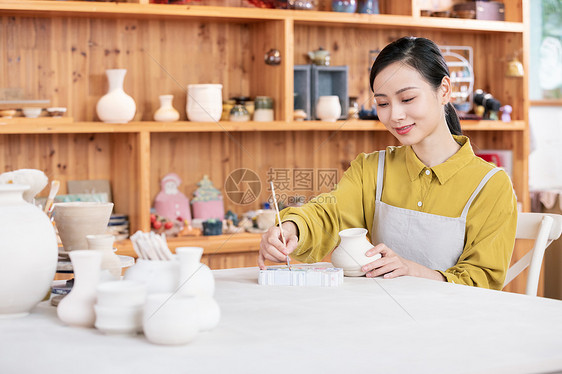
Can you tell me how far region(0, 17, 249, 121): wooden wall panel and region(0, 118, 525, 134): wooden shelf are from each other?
234 millimetres

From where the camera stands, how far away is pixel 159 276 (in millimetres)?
1200

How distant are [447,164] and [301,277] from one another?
631 mm

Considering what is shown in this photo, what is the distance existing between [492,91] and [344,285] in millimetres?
2852

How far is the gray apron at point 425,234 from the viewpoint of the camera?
1.89m

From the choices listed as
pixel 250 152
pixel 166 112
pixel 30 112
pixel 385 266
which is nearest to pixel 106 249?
pixel 385 266

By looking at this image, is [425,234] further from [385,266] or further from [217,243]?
[217,243]

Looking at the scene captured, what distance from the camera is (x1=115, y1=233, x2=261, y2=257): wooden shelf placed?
10.3ft

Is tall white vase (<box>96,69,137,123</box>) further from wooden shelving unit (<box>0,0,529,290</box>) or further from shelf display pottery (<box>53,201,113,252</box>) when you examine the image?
shelf display pottery (<box>53,201,113,252</box>)

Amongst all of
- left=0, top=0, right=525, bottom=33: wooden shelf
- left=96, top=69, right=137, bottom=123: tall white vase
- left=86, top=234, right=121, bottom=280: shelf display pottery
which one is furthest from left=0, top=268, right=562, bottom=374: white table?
left=0, top=0, right=525, bottom=33: wooden shelf

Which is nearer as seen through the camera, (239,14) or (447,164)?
(447,164)

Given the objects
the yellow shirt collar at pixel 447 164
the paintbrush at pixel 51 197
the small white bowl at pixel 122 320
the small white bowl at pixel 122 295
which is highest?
the yellow shirt collar at pixel 447 164

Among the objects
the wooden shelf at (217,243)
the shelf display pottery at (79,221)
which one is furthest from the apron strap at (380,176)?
the wooden shelf at (217,243)

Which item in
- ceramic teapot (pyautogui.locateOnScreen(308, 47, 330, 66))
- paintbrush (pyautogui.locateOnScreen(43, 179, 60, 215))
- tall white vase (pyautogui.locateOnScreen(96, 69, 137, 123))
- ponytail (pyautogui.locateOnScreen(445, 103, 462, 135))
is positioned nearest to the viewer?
paintbrush (pyautogui.locateOnScreen(43, 179, 60, 215))

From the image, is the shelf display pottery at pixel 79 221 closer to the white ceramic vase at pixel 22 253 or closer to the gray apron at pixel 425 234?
the white ceramic vase at pixel 22 253
